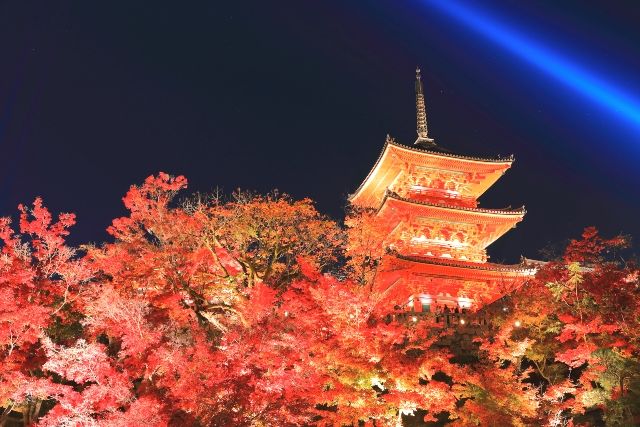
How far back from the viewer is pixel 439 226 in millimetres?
29438

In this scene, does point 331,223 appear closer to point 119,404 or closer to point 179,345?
point 179,345

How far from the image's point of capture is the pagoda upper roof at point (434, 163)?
2994cm

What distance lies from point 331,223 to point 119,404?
11.8 metres

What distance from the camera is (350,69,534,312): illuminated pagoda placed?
26875 millimetres

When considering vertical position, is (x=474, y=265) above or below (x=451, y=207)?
below

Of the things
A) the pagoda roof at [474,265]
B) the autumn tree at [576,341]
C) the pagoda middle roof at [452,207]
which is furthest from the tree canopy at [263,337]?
the pagoda middle roof at [452,207]

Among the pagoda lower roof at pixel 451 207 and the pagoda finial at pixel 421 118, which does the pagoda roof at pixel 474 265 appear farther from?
the pagoda finial at pixel 421 118

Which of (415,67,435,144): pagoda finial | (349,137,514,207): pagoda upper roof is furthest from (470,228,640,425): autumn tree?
(415,67,435,144): pagoda finial

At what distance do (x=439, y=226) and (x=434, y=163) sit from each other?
12.1ft

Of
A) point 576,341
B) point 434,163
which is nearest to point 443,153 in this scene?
point 434,163

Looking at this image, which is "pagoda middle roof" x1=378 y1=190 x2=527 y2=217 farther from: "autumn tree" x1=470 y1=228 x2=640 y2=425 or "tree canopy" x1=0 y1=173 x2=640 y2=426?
"autumn tree" x1=470 y1=228 x2=640 y2=425

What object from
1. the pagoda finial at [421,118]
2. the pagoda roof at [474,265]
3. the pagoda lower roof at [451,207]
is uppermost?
the pagoda finial at [421,118]

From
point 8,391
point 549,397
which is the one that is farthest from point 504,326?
point 8,391

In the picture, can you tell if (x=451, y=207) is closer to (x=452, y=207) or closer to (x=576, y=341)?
(x=452, y=207)
